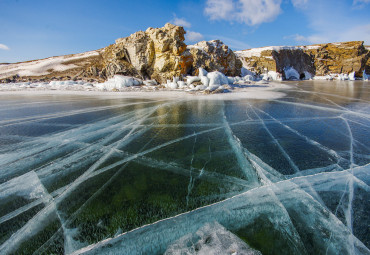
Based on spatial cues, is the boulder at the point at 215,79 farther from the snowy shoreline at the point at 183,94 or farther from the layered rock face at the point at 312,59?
the layered rock face at the point at 312,59

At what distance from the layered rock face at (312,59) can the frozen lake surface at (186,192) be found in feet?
138

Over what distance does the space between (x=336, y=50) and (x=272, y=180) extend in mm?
70678

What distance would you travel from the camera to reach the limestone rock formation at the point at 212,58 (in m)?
23.1

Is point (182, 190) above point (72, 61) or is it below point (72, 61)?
below

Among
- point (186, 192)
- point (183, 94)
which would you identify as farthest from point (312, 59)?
point (186, 192)

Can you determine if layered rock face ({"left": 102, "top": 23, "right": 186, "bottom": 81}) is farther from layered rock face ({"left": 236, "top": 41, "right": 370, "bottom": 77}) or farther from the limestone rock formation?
layered rock face ({"left": 236, "top": 41, "right": 370, "bottom": 77})

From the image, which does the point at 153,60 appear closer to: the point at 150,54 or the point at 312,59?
the point at 150,54

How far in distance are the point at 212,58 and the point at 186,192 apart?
967 inches

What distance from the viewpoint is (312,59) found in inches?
2015

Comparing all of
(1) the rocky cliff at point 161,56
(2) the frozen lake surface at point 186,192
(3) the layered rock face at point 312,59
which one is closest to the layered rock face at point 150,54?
(1) the rocky cliff at point 161,56

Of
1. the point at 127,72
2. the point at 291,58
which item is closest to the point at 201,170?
the point at 127,72

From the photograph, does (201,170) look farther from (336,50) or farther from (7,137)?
(336,50)

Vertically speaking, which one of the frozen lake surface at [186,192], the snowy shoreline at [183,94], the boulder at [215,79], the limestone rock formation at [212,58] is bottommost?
the frozen lake surface at [186,192]

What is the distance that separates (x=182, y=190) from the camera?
303 centimetres
